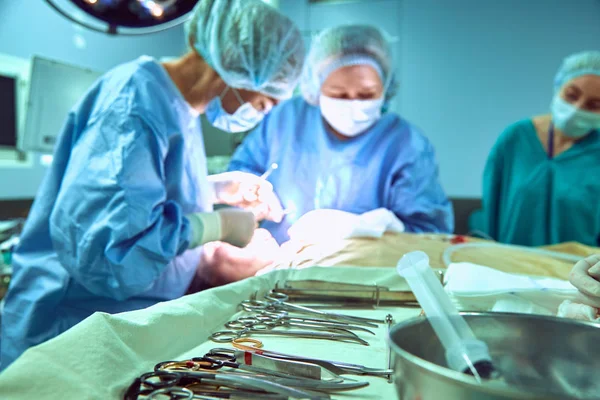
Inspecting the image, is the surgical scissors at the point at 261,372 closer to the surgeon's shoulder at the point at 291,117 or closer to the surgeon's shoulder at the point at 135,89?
the surgeon's shoulder at the point at 135,89

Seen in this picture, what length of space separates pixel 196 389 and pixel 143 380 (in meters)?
0.07

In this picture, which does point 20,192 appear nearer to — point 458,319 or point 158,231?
point 158,231

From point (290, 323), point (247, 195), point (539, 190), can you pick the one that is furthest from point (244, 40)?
point (539, 190)

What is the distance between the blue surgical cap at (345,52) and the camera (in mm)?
1984

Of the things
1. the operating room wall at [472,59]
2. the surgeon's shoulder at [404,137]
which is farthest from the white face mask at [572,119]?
the operating room wall at [472,59]

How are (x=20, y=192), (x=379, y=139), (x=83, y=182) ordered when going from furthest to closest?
(x=20, y=192)
(x=379, y=139)
(x=83, y=182)

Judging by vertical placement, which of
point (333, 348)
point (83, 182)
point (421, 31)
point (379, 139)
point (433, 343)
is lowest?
point (333, 348)

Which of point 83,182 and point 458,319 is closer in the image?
point 458,319

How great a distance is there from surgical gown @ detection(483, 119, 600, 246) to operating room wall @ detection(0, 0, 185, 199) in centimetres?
202

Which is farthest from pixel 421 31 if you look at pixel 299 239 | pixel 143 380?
pixel 143 380

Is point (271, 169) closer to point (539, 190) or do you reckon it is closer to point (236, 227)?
point (236, 227)

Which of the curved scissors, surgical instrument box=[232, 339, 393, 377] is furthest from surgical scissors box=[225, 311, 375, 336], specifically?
surgical instrument box=[232, 339, 393, 377]

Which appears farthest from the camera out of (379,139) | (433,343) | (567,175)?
(567,175)

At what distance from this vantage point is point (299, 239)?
1543mm
